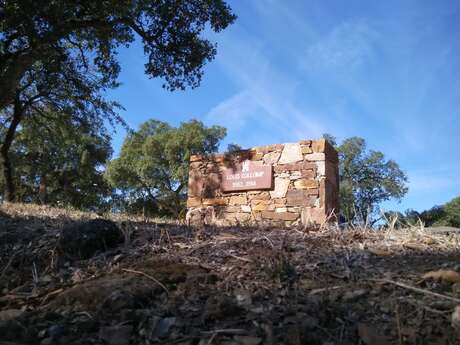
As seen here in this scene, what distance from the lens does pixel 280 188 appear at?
845 centimetres

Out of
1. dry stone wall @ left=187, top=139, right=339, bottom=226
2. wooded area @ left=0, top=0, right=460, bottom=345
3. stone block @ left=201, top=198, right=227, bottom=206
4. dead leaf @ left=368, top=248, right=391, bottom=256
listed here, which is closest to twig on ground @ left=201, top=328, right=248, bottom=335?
wooded area @ left=0, top=0, right=460, bottom=345

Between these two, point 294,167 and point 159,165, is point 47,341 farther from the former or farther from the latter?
point 159,165

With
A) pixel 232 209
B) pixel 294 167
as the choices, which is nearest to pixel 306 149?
pixel 294 167

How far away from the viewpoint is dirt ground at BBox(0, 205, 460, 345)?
5.98 ft

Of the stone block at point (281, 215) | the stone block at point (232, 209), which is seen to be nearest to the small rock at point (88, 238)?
the stone block at point (281, 215)

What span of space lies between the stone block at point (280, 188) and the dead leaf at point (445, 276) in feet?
20.3

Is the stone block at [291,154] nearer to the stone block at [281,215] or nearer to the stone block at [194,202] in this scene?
the stone block at [281,215]

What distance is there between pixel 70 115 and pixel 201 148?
1161cm

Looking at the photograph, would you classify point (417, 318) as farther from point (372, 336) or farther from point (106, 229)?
point (106, 229)

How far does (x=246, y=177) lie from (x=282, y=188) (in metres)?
0.87

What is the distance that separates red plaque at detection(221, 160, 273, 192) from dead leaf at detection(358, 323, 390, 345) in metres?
6.75

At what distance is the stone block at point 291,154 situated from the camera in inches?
331

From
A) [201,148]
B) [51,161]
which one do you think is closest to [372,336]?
[201,148]

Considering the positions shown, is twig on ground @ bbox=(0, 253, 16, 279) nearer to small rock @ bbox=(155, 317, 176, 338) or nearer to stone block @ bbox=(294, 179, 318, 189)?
small rock @ bbox=(155, 317, 176, 338)
